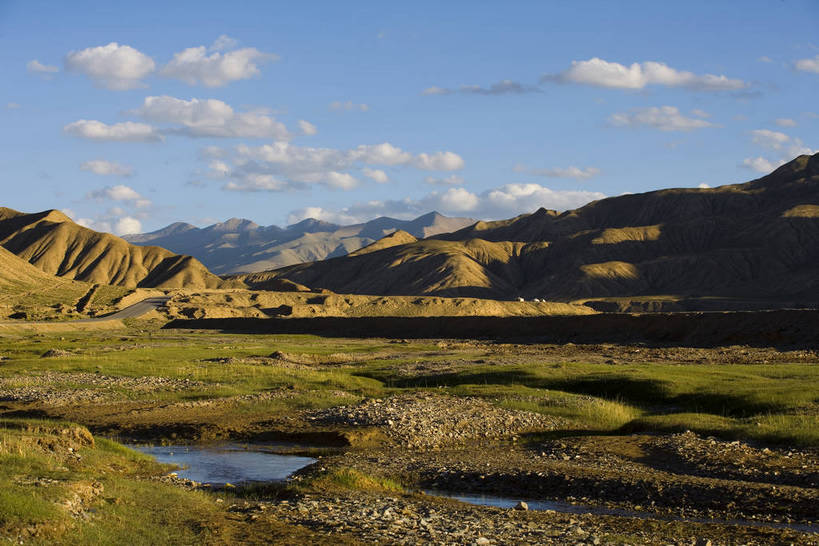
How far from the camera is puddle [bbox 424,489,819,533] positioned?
21219 millimetres

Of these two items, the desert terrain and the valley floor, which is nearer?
the valley floor

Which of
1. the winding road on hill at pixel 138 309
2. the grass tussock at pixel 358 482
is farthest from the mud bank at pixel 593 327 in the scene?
the grass tussock at pixel 358 482

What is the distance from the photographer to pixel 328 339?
11625 centimetres

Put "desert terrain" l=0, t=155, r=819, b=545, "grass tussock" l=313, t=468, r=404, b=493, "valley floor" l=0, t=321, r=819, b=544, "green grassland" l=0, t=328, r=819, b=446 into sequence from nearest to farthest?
1. "valley floor" l=0, t=321, r=819, b=544
2. "desert terrain" l=0, t=155, r=819, b=545
3. "grass tussock" l=313, t=468, r=404, b=493
4. "green grassland" l=0, t=328, r=819, b=446

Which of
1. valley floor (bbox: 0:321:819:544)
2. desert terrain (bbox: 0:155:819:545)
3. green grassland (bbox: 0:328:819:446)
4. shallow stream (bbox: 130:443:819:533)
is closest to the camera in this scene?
valley floor (bbox: 0:321:819:544)

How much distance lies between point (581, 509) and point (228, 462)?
43.3ft

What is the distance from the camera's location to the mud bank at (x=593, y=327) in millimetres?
85938

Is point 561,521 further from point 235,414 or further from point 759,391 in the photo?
point 759,391

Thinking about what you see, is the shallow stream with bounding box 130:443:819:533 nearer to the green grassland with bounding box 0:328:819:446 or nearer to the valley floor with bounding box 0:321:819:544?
the valley floor with bounding box 0:321:819:544

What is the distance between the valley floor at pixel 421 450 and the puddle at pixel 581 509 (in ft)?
0.37

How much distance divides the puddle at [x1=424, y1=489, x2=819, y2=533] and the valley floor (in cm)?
11

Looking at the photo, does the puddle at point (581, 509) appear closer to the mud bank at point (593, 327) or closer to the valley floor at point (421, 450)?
the valley floor at point (421, 450)

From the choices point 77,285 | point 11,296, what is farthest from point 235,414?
point 77,285

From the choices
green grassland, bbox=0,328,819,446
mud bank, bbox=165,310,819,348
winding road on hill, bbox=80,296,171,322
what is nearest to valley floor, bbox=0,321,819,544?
green grassland, bbox=0,328,819,446
